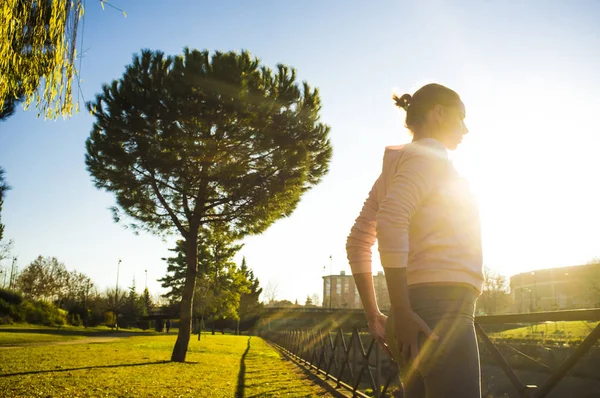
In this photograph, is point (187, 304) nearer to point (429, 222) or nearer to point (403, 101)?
point (403, 101)

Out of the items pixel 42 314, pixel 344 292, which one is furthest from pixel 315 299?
pixel 42 314

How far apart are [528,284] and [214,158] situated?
11185 cm

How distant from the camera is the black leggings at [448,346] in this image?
1.56 metres

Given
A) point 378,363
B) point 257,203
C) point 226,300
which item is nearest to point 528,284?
point 226,300

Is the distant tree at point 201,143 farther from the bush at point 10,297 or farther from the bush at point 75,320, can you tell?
the bush at point 75,320

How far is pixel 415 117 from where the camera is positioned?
2.03 m

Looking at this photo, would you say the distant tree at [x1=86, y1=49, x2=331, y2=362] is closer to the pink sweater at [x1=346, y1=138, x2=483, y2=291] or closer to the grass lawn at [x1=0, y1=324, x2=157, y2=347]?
the grass lawn at [x1=0, y1=324, x2=157, y2=347]

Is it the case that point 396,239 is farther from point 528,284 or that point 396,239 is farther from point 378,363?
point 528,284

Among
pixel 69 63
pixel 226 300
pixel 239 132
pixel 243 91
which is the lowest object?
pixel 226 300

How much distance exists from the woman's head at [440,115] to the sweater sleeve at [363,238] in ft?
1.39

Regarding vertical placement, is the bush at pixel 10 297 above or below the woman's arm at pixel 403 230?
below

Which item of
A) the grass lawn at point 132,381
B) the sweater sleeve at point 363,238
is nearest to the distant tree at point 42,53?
the sweater sleeve at point 363,238

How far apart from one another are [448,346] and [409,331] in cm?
15

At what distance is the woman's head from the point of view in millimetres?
1956
